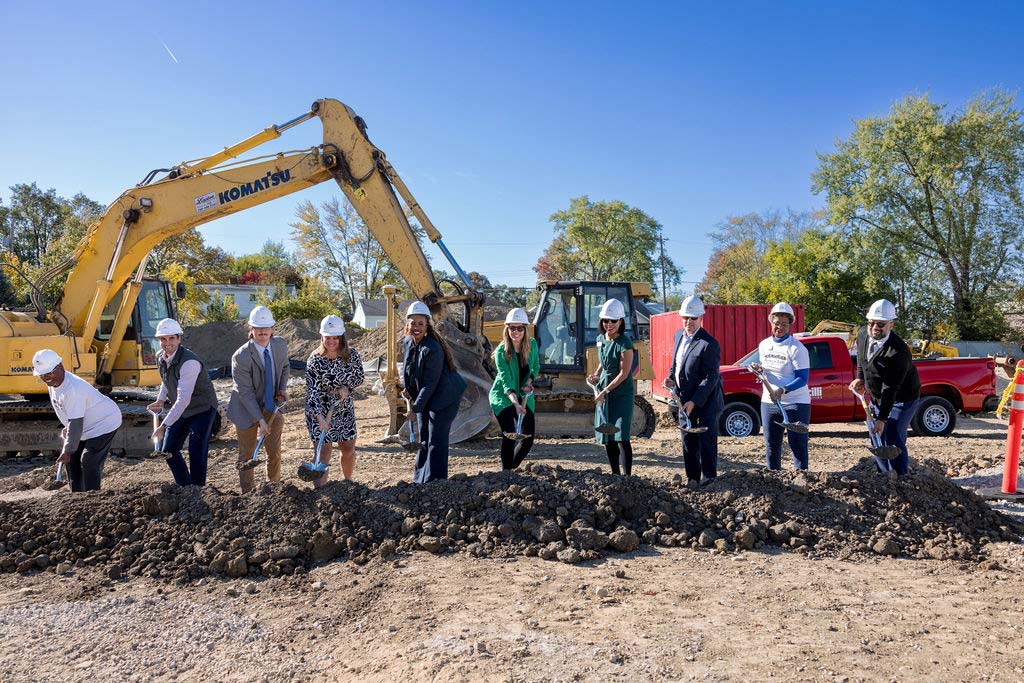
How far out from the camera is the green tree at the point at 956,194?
1015 inches

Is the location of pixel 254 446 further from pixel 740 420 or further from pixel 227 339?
pixel 227 339

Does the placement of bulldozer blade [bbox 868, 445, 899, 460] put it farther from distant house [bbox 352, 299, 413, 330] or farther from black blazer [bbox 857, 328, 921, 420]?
distant house [bbox 352, 299, 413, 330]

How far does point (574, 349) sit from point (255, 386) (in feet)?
18.0

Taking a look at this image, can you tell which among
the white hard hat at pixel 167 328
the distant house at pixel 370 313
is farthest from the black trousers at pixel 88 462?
the distant house at pixel 370 313

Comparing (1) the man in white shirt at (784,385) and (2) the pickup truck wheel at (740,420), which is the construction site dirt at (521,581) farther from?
(2) the pickup truck wheel at (740,420)

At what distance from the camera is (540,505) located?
5.39 meters

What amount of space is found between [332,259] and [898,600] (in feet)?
144

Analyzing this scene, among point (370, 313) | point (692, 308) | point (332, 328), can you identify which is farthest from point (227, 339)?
point (692, 308)

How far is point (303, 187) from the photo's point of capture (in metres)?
10.1

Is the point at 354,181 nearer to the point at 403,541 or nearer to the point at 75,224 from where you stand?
the point at 403,541

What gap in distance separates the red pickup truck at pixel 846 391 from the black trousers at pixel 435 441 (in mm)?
6180

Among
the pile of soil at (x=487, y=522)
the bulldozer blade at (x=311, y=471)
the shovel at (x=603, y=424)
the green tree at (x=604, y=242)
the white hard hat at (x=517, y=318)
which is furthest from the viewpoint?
the green tree at (x=604, y=242)

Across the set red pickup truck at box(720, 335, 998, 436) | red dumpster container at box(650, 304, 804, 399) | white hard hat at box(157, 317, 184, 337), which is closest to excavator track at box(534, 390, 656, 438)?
red pickup truck at box(720, 335, 998, 436)

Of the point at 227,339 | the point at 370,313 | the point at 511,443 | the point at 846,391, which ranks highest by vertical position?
the point at 370,313
